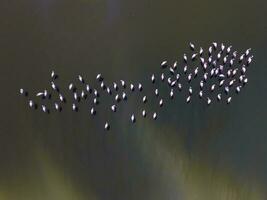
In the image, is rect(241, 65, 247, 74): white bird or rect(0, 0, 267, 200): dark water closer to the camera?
rect(0, 0, 267, 200): dark water

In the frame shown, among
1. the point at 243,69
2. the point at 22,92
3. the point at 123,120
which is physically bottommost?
the point at 123,120

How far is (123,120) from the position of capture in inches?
85.9

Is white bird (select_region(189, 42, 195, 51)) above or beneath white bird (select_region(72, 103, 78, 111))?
above

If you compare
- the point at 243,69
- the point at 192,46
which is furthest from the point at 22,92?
the point at 243,69

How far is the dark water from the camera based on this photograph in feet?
6.84

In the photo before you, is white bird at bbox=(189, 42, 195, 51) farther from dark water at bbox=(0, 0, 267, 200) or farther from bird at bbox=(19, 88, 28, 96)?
bird at bbox=(19, 88, 28, 96)

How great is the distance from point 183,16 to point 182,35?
98 millimetres

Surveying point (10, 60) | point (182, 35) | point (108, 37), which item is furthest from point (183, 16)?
point (10, 60)

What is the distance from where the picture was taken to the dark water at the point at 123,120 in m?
2.09

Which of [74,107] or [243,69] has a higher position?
[243,69]

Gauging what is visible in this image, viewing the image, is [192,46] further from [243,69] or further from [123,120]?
[123,120]

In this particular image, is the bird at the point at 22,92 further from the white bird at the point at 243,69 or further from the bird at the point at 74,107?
the white bird at the point at 243,69

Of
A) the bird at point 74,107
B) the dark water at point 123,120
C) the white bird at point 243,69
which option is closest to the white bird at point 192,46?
the dark water at point 123,120

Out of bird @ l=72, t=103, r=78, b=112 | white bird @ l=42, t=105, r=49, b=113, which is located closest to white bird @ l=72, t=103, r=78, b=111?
bird @ l=72, t=103, r=78, b=112
